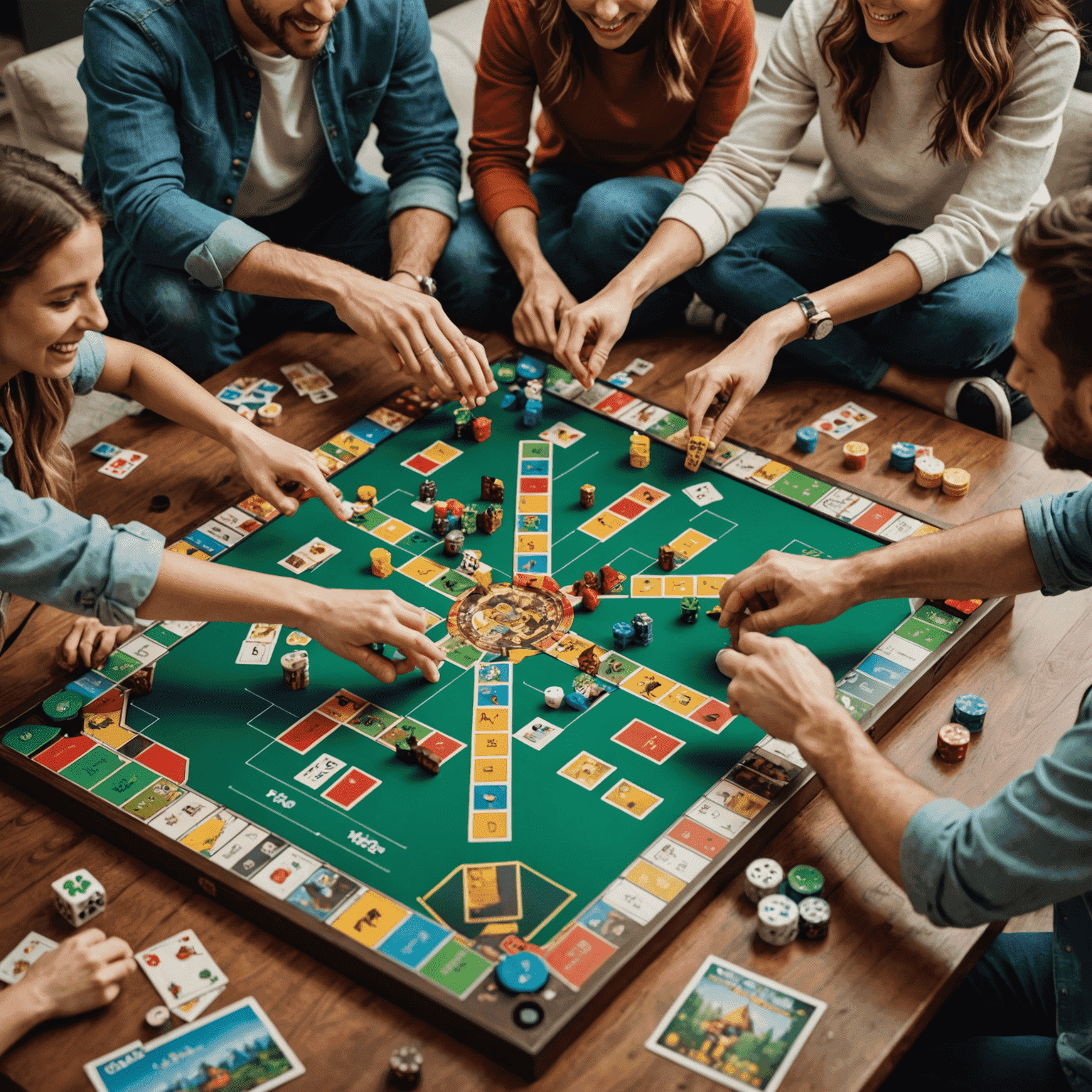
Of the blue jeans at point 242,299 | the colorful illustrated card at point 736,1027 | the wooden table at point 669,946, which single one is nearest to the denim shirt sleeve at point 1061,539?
the wooden table at point 669,946

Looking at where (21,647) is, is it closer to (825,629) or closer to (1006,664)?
(825,629)

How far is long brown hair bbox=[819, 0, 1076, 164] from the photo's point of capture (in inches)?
98.9

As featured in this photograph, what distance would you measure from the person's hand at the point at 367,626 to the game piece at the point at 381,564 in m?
0.27

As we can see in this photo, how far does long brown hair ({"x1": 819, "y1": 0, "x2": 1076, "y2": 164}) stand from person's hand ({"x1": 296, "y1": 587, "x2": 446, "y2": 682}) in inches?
65.0

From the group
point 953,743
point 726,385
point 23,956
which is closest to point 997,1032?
point 953,743

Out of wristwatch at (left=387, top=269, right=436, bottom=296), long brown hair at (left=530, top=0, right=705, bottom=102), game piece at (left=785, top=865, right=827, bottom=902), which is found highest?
long brown hair at (left=530, top=0, right=705, bottom=102)

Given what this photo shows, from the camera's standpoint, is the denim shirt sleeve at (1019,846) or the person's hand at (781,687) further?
the person's hand at (781,687)

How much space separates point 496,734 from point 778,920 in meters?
0.53

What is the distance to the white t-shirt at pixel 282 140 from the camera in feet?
9.58

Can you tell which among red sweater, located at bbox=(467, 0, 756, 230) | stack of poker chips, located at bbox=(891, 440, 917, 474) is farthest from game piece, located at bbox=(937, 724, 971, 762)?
red sweater, located at bbox=(467, 0, 756, 230)

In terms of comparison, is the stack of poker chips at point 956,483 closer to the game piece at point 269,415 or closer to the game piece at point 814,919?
the game piece at point 814,919

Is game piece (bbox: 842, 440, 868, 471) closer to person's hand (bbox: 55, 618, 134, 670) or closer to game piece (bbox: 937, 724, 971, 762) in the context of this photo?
game piece (bbox: 937, 724, 971, 762)

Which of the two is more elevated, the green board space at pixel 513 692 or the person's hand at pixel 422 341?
the person's hand at pixel 422 341

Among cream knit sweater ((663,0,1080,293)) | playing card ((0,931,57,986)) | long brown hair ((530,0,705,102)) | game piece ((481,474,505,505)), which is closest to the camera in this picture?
playing card ((0,931,57,986))
